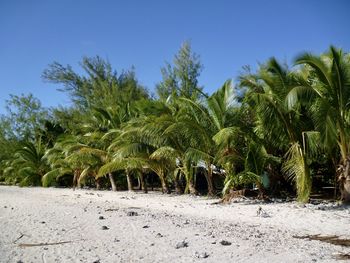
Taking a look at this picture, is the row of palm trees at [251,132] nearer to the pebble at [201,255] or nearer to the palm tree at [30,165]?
the pebble at [201,255]

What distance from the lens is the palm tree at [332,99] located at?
374 inches

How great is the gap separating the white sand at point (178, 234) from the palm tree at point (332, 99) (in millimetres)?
1576

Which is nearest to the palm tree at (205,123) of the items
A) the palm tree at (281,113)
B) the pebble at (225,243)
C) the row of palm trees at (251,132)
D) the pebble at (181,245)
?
the row of palm trees at (251,132)

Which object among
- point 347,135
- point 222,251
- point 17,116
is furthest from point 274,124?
point 17,116

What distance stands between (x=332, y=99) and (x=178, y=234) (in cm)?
582

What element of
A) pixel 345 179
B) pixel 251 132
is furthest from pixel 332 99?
pixel 251 132

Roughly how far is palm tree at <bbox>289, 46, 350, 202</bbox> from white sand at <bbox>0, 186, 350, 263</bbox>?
5.17 ft

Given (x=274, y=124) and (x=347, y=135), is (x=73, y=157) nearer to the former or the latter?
(x=274, y=124)

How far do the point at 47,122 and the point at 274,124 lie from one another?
91.0ft

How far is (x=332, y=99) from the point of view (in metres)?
10.1

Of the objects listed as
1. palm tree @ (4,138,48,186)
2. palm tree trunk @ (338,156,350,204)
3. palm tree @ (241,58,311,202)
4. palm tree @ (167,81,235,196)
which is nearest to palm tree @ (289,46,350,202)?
palm tree trunk @ (338,156,350,204)

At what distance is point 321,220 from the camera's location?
8258mm

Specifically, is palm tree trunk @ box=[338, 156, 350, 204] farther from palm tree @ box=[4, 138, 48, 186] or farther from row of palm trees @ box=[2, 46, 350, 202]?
palm tree @ box=[4, 138, 48, 186]

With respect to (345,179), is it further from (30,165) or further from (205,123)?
(30,165)
